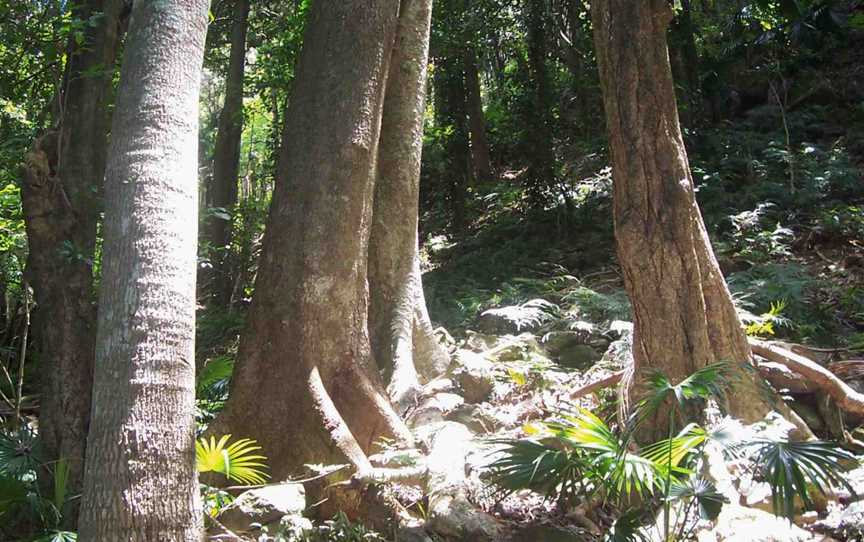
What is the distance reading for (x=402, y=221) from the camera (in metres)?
6.75

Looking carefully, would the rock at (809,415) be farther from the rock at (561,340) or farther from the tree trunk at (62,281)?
the tree trunk at (62,281)

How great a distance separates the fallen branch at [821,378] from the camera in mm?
5270

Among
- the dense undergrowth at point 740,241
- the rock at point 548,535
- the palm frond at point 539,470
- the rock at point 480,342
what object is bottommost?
the rock at point 548,535

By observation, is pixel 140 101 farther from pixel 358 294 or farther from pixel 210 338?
pixel 210 338

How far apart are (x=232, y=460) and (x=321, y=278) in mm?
1401

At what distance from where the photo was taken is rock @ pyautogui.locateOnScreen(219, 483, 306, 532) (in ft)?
14.2

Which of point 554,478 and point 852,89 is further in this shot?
point 852,89

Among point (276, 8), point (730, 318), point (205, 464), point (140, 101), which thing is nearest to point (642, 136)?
point (730, 318)

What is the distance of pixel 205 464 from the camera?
4137 millimetres

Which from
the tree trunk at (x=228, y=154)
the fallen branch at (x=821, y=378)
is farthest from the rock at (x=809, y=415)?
the tree trunk at (x=228, y=154)

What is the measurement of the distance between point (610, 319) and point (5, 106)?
23.2 ft

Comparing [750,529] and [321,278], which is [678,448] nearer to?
[750,529]

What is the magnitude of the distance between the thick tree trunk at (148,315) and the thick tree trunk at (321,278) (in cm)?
140

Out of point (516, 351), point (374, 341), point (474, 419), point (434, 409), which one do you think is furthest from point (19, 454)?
point (516, 351)
